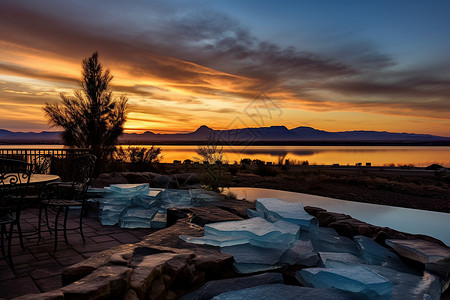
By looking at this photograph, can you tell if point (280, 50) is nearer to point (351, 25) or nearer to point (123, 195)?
point (351, 25)

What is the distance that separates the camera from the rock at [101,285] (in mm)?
1258

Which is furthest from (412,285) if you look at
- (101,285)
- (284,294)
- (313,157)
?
(313,157)

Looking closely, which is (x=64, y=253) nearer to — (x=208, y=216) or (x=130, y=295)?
(x=208, y=216)

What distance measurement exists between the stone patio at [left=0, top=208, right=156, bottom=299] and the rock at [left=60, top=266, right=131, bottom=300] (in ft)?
3.15

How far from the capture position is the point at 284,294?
Result: 1.69 m

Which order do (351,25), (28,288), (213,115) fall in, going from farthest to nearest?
(213,115) < (351,25) < (28,288)

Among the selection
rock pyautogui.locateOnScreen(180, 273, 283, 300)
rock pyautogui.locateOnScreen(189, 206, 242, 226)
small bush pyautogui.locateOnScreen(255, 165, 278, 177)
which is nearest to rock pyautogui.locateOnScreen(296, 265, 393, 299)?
rock pyautogui.locateOnScreen(180, 273, 283, 300)

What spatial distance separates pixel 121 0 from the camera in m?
5.14

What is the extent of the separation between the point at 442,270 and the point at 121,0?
5777 millimetres

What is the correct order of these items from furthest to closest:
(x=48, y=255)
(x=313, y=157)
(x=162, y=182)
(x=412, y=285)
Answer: (x=313, y=157), (x=162, y=182), (x=48, y=255), (x=412, y=285)

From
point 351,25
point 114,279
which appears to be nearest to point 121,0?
point 351,25

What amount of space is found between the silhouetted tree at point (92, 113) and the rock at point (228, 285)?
1322cm

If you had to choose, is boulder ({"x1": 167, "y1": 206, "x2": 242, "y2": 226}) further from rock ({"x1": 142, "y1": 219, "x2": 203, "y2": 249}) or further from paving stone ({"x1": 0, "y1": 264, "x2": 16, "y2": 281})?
paving stone ({"x1": 0, "y1": 264, "x2": 16, "y2": 281})

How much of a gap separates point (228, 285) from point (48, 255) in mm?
1947
